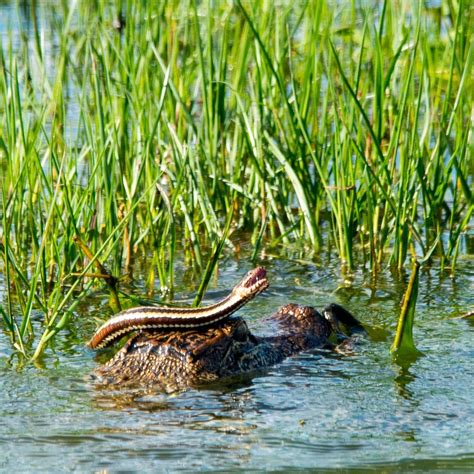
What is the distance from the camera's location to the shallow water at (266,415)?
4.67 meters

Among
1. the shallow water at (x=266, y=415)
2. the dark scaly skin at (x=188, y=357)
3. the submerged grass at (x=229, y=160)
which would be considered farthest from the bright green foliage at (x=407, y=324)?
the submerged grass at (x=229, y=160)

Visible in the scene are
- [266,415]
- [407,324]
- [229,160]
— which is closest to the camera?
[266,415]

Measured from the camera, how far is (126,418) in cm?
518

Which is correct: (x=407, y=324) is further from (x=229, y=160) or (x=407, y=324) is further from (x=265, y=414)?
(x=229, y=160)

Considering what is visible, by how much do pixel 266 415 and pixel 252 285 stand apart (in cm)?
72

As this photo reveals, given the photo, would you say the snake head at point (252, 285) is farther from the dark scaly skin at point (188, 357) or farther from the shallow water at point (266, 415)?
the shallow water at point (266, 415)

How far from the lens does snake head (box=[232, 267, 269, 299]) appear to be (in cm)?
564

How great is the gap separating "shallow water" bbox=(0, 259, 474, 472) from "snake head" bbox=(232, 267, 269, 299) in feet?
1.60

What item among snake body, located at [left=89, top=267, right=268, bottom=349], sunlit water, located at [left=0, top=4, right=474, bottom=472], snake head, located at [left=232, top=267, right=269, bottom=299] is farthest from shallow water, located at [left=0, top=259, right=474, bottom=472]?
snake head, located at [left=232, top=267, right=269, bottom=299]

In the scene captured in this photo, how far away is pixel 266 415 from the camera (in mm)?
5262

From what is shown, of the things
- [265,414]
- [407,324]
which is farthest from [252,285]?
[407,324]

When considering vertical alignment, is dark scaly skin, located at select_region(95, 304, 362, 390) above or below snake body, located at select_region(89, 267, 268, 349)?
below

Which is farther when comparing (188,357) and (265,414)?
(188,357)

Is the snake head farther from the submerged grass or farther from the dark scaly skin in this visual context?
the submerged grass
